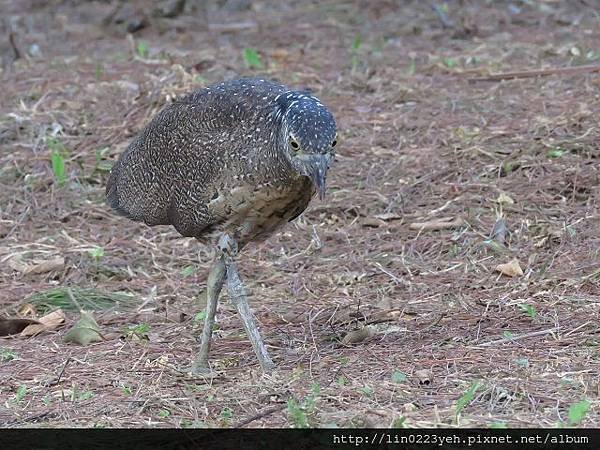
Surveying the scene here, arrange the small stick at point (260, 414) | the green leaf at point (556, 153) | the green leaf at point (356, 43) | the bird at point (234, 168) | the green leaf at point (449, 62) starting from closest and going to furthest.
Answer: the small stick at point (260, 414)
the bird at point (234, 168)
the green leaf at point (556, 153)
the green leaf at point (449, 62)
the green leaf at point (356, 43)

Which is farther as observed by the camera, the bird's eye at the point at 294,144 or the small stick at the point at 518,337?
the small stick at the point at 518,337

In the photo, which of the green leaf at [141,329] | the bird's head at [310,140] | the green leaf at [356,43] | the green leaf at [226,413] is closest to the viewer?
the green leaf at [226,413]

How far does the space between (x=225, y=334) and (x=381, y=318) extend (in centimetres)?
96

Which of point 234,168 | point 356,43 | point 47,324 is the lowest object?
point 356,43

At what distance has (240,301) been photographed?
21.2ft

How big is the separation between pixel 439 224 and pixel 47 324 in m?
2.92

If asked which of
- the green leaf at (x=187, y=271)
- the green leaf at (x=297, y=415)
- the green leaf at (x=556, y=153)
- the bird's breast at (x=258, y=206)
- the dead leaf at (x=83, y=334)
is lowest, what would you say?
the green leaf at (x=187, y=271)

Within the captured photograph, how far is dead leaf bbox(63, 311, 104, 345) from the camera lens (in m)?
7.05

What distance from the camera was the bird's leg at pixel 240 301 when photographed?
634 centimetres

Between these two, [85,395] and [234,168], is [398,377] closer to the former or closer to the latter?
[234,168]

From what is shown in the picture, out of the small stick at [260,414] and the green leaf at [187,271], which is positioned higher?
the small stick at [260,414]

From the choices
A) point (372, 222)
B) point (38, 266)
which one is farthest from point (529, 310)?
point (38, 266)

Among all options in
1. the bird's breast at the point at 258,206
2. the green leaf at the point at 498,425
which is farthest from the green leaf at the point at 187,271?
the green leaf at the point at 498,425

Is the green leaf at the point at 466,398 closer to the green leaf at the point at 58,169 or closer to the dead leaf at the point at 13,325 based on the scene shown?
the dead leaf at the point at 13,325
